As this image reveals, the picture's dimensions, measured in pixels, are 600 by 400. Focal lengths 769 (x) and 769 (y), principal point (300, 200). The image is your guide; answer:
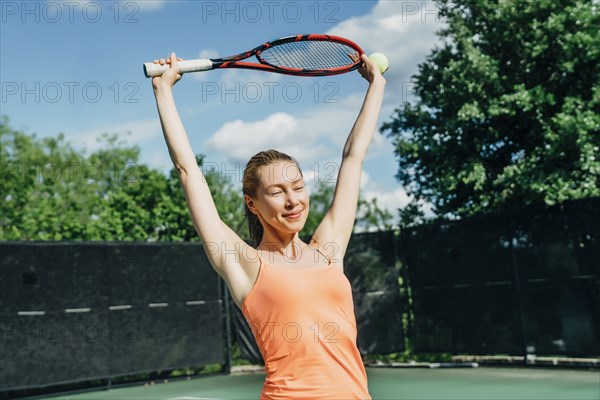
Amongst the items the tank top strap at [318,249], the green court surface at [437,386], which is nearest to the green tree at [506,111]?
the green court surface at [437,386]

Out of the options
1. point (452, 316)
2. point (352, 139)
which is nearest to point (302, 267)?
point (352, 139)

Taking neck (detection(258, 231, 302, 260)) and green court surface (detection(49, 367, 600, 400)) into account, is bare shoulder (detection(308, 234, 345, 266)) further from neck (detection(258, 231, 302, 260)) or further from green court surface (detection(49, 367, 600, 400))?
green court surface (detection(49, 367, 600, 400))

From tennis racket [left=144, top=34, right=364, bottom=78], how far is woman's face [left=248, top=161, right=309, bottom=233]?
1069mm

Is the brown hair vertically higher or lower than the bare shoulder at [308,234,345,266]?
higher

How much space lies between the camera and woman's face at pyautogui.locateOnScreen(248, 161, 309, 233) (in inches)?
86.3

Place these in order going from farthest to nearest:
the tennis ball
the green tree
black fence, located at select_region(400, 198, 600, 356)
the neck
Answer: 1. the green tree
2. black fence, located at select_region(400, 198, 600, 356)
3. the tennis ball
4. the neck

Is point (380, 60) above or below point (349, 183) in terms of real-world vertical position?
above

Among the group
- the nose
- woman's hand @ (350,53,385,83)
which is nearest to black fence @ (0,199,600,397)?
woman's hand @ (350,53,385,83)

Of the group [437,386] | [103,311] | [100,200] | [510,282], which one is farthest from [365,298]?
[100,200]

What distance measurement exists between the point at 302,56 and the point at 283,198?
1.44 metres

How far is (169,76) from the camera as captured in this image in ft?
8.00

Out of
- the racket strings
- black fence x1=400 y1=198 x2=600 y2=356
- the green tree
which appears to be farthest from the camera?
the green tree

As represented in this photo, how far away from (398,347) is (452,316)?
3.73 ft

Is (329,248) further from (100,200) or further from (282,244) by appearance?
(100,200)
